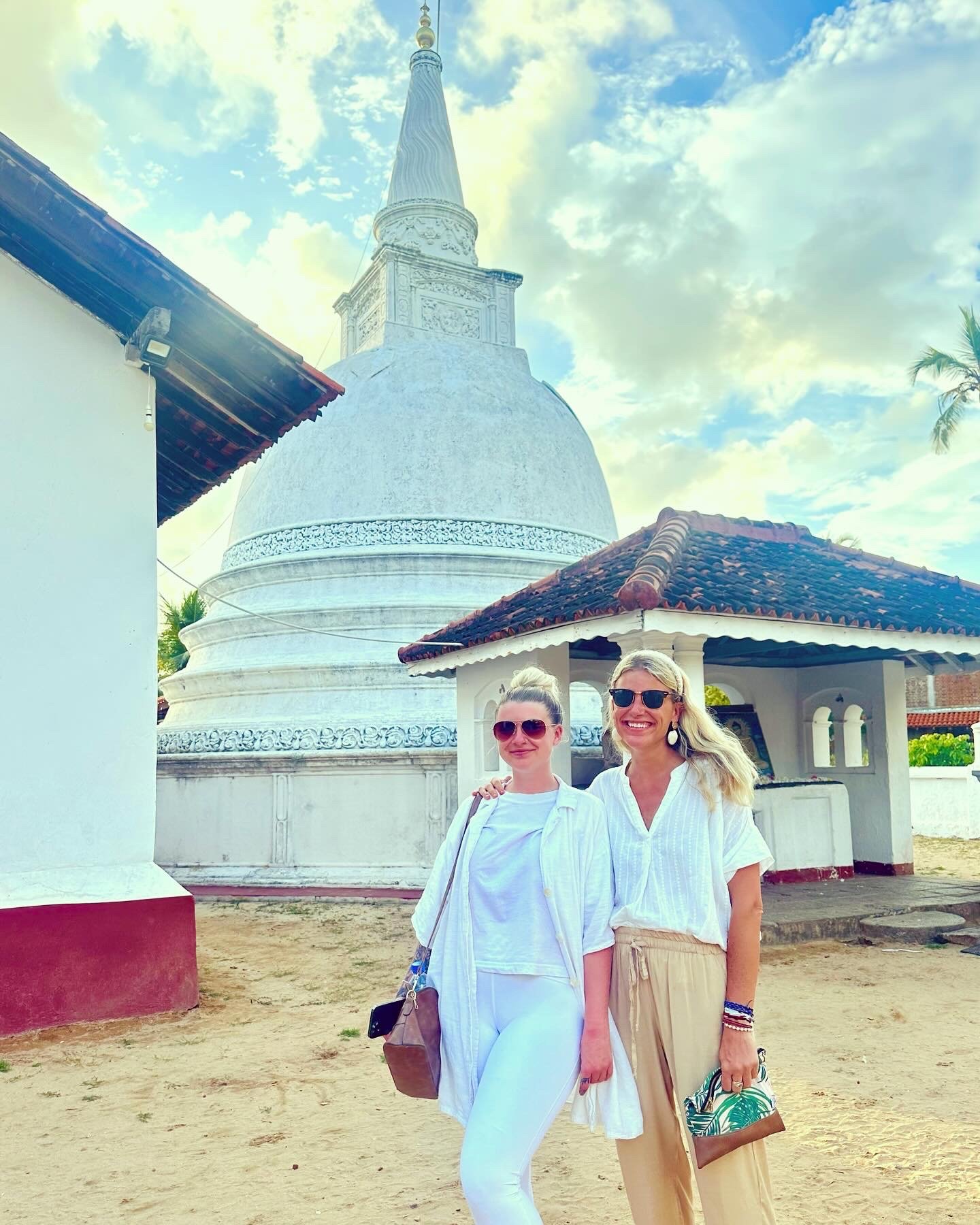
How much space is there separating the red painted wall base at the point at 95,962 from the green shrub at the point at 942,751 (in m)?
20.7

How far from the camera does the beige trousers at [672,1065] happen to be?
2.64 meters

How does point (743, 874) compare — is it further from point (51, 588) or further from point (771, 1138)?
point (51, 588)

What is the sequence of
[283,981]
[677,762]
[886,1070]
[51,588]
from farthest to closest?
[283,981], [51,588], [886,1070], [677,762]

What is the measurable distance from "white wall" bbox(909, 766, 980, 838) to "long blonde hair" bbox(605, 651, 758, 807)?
17866mm

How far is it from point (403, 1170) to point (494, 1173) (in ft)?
6.65

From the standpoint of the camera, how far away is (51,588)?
651 centimetres

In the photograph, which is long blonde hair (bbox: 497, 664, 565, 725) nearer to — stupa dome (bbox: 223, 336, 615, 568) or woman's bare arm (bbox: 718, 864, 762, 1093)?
woman's bare arm (bbox: 718, 864, 762, 1093)

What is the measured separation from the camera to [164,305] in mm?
6727

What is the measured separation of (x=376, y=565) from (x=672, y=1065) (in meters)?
12.7

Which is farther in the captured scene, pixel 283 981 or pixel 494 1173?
pixel 283 981

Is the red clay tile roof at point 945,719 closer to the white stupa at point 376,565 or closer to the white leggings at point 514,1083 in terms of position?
the white stupa at point 376,565

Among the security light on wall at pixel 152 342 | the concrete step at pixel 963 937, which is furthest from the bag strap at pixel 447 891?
the concrete step at pixel 963 937

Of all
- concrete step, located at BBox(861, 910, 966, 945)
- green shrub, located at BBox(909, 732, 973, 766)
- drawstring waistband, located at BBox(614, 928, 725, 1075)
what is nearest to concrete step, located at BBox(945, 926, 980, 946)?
concrete step, located at BBox(861, 910, 966, 945)

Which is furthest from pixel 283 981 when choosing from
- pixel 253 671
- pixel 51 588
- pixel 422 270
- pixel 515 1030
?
pixel 422 270
